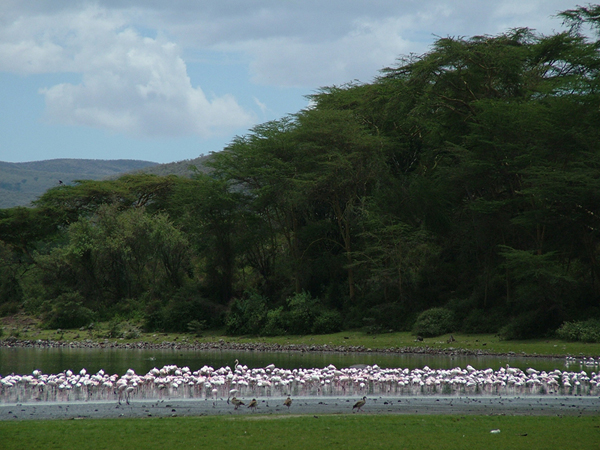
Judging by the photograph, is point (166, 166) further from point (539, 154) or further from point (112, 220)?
point (539, 154)

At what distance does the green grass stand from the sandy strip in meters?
1.16

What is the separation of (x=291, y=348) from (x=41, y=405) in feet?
65.3

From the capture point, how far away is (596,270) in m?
34.5

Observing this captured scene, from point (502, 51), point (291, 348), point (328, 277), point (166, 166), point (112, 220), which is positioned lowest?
point (291, 348)

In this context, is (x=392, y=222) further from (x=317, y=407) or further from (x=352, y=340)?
(x=317, y=407)

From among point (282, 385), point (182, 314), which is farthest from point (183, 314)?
point (282, 385)

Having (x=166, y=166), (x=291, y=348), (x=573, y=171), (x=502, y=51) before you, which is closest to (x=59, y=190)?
(x=291, y=348)

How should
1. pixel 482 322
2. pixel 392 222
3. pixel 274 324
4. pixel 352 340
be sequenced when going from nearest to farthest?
pixel 482 322
pixel 352 340
pixel 392 222
pixel 274 324

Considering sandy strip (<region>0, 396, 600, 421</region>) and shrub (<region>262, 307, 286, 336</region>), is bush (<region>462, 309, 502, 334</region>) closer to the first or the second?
shrub (<region>262, 307, 286, 336</region>)

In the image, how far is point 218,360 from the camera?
29453 mm

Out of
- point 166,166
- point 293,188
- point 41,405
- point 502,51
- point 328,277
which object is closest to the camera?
point 41,405

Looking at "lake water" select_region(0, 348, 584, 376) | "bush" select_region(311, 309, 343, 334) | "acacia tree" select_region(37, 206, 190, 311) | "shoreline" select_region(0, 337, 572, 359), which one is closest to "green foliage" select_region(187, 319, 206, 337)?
"shoreline" select_region(0, 337, 572, 359)

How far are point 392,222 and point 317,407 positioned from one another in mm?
23987

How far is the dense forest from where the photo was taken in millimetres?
33562
